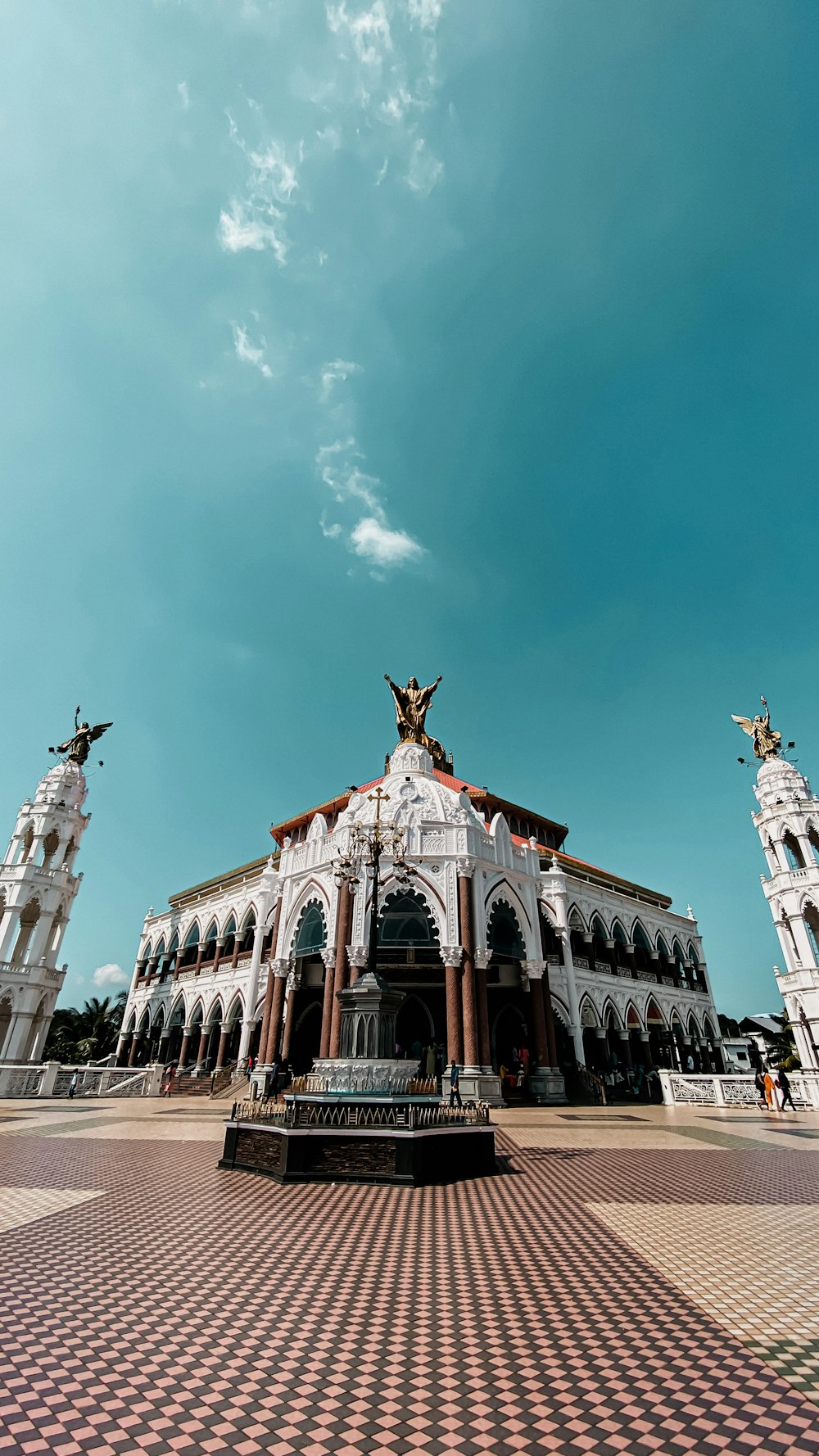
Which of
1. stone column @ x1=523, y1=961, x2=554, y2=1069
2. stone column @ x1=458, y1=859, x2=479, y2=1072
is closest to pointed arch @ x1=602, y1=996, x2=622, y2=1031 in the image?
stone column @ x1=523, y1=961, x2=554, y2=1069

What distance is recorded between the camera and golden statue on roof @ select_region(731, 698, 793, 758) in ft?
154

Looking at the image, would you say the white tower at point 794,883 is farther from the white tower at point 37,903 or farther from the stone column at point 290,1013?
the white tower at point 37,903

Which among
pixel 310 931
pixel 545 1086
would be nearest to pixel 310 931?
pixel 310 931

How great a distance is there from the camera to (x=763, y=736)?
4738cm

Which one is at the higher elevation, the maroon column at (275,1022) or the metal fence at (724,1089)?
the maroon column at (275,1022)

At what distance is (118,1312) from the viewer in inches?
189

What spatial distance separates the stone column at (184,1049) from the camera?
124 ft

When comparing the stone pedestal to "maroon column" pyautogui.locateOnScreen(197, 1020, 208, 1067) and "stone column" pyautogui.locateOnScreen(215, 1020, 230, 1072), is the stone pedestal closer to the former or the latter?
"stone column" pyautogui.locateOnScreen(215, 1020, 230, 1072)

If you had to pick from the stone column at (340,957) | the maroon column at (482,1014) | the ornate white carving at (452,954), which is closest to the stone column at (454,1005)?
the ornate white carving at (452,954)

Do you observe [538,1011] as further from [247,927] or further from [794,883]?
[794,883]

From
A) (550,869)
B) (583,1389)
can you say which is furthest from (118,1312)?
(550,869)

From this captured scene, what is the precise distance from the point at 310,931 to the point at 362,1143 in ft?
61.0

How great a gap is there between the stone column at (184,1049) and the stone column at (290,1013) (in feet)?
43.0

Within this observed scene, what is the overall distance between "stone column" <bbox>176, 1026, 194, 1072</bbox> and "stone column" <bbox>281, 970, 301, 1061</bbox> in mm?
13112
